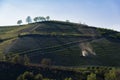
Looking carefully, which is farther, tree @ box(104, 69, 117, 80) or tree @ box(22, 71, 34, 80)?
tree @ box(104, 69, 117, 80)

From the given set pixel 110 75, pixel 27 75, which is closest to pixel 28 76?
pixel 27 75

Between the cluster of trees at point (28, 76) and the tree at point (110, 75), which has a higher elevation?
the cluster of trees at point (28, 76)

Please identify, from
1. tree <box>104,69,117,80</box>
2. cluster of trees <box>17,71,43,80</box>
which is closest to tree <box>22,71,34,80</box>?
cluster of trees <box>17,71,43,80</box>

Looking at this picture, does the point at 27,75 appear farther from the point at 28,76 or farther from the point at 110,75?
the point at 110,75

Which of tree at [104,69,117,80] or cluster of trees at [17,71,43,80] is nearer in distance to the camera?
cluster of trees at [17,71,43,80]

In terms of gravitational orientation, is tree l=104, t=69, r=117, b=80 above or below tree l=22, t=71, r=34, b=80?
below

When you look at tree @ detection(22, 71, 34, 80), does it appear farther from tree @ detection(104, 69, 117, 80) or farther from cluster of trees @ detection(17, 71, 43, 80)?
tree @ detection(104, 69, 117, 80)

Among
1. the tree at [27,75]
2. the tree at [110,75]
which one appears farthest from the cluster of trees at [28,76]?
the tree at [110,75]

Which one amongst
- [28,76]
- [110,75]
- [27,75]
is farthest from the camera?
[110,75]

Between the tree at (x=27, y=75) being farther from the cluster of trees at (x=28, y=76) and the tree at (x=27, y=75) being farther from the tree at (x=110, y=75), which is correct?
the tree at (x=110, y=75)

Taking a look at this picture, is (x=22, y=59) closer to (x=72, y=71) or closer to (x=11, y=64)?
(x=11, y=64)

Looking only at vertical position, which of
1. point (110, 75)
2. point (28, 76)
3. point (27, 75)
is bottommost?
point (110, 75)
